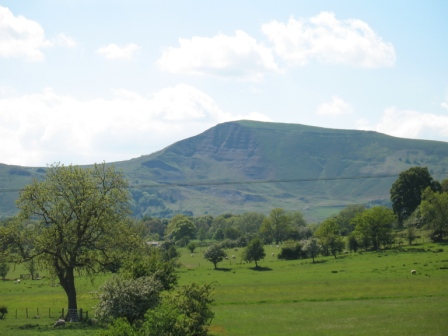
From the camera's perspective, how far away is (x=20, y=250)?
182 ft

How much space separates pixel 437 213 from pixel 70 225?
3284 inches

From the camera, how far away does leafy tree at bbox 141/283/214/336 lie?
35156mm

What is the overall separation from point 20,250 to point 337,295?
3835cm

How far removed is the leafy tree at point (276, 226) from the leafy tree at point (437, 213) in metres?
63.9

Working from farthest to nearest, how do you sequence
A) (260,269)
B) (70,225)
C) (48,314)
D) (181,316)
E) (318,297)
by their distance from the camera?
1. (260,269)
2. (318,297)
3. (48,314)
4. (70,225)
5. (181,316)

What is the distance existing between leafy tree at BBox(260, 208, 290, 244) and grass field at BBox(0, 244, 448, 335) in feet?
198

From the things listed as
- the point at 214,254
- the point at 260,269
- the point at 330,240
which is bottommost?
the point at 260,269

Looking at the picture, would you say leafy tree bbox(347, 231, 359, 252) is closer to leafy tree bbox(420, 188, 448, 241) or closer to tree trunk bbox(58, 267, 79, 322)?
leafy tree bbox(420, 188, 448, 241)

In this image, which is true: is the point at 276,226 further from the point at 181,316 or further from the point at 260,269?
the point at 181,316

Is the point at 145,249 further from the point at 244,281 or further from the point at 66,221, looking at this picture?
the point at 244,281

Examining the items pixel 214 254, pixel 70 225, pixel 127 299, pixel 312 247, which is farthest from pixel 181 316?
pixel 312 247

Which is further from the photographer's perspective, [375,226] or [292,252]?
[292,252]

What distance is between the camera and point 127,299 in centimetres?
4409

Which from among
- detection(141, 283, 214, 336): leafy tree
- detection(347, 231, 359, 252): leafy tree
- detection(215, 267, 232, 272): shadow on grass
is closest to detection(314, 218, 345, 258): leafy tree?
detection(347, 231, 359, 252): leafy tree
